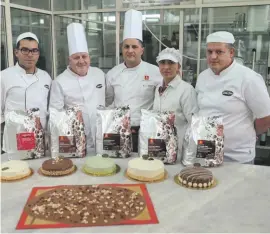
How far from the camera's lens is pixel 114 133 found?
1400 mm

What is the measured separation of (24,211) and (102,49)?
10.4 ft

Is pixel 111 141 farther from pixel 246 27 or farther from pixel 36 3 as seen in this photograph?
pixel 36 3

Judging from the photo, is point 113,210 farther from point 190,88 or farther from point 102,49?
point 102,49

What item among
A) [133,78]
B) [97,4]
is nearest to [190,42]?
[97,4]

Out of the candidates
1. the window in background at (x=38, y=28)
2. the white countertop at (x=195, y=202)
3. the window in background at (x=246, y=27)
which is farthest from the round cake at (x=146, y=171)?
the window in background at (x=246, y=27)

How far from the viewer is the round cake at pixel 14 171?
3.88 feet

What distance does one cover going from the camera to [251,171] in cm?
129

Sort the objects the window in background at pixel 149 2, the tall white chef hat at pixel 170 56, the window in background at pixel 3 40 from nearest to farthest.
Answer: the tall white chef hat at pixel 170 56 < the window in background at pixel 3 40 < the window in background at pixel 149 2

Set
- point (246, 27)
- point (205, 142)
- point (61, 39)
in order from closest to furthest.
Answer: point (205, 142) < point (246, 27) < point (61, 39)

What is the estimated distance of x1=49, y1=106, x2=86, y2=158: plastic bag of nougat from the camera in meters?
1.40

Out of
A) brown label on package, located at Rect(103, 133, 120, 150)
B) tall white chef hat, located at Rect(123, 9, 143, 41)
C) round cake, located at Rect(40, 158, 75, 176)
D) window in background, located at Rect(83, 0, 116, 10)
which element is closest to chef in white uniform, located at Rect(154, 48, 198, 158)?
tall white chef hat, located at Rect(123, 9, 143, 41)

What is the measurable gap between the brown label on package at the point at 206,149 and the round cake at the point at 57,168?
1.82 ft

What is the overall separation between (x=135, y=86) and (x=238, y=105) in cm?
65

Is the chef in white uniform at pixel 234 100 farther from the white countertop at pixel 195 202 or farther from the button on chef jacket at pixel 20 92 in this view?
the button on chef jacket at pixel 20 92
